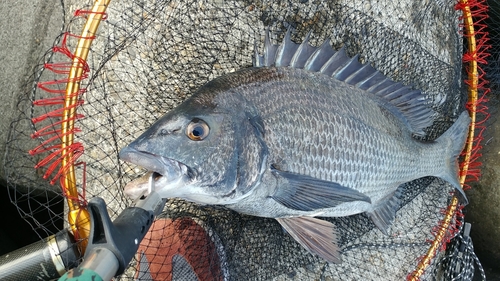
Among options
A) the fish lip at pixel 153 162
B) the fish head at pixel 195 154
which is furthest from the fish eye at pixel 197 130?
the fish lip at pixel 153 162

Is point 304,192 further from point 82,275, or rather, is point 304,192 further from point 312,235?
point 82,275

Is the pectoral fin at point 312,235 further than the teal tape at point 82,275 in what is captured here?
Yes

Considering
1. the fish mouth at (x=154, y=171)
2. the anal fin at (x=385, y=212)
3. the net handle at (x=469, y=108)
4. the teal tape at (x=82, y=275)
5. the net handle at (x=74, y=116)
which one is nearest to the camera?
the teal tape at (x=82, y=275)

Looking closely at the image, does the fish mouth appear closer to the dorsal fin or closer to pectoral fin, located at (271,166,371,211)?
pectoral fin, located at (271,166,371,211)

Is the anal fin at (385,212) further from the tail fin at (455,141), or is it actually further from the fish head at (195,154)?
the fish head at (195,154)

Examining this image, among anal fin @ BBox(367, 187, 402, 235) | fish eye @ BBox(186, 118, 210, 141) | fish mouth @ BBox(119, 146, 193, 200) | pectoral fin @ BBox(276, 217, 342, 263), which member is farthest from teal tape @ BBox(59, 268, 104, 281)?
anal fin @ BBox(367, 187, 402, 235)

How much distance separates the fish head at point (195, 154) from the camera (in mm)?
1242

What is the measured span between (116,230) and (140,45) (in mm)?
1176

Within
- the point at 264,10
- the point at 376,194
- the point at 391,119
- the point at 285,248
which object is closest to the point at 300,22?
the point at 264,10

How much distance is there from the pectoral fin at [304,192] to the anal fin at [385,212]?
20.1 inches

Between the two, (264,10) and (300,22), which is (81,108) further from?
(300,22)

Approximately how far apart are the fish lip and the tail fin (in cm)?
142

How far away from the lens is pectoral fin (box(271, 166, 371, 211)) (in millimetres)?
1475

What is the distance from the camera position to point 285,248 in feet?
6.49
